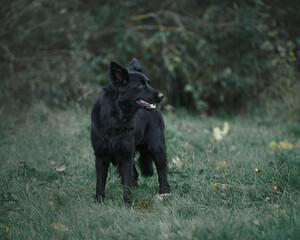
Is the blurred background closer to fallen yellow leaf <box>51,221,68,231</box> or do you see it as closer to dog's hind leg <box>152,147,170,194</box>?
dog's hind leg <box>152,147,170,194</box>

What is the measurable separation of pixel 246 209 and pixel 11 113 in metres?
5.30

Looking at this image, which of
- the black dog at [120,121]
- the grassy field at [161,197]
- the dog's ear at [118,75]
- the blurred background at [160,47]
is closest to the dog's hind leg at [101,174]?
the black dog at [120,121]

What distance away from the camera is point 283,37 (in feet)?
25.6

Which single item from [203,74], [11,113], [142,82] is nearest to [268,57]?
[203,74]

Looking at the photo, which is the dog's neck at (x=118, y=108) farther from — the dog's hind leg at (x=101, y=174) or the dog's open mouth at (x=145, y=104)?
the dog's hind leg at (x=101, y=174)

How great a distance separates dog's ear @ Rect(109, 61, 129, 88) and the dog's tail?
106 cm

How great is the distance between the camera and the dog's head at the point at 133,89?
3.12 metres

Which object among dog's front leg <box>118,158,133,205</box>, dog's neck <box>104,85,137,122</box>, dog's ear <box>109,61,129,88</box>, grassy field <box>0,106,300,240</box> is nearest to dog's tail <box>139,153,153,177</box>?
grassy field <box>0,106,300,240</box>

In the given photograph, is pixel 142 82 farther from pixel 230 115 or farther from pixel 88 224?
pixel 230 115

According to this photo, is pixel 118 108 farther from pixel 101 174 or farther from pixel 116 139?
pixel 101 174

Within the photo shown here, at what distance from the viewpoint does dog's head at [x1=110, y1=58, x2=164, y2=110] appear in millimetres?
3120

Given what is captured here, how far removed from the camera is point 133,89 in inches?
127

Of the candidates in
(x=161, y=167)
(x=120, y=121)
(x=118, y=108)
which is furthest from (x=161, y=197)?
(x=118, y=108)

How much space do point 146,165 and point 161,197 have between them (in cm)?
72
